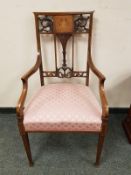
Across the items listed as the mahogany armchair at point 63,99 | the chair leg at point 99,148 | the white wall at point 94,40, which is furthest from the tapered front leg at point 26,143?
the white wall at point 94,40

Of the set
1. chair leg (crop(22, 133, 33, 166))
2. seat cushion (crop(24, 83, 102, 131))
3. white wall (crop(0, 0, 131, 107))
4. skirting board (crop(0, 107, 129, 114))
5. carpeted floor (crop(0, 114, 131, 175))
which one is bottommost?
carpeted floor (crop(0, 114, 131, 175))

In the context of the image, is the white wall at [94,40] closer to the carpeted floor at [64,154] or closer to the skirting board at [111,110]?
the skirting board at [111,110]

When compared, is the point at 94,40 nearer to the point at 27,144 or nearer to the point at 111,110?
the point at 111,110

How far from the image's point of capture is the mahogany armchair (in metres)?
1.14

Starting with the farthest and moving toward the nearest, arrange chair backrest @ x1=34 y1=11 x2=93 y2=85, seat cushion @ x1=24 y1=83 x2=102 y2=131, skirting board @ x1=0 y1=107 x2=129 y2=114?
skirting board @ x1=0 y1=107 x2=129 y2=114 < chair backrest @ x1=34 y1=11 x2=93 y2=85 < seat cushion @ x1=24 y1=83 x2=102 y2=131

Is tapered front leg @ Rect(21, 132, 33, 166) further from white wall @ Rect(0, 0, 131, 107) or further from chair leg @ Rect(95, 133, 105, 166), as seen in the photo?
white wall @ Rect(0, 0, 131, 107)

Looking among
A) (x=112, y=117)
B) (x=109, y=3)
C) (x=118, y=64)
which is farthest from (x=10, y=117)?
(x=109, y=3)

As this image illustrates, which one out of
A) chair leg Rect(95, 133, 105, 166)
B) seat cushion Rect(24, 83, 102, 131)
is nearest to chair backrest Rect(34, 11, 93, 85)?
seat cushion Rect(24, 83, 102, 131)

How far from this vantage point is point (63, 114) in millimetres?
1155

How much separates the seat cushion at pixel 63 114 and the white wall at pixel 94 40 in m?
→ 0.48

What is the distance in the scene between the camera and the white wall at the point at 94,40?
4.51ft

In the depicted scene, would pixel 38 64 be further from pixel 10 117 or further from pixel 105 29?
pixel 10 117

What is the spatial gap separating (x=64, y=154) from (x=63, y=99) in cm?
48

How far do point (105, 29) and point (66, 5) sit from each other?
0.34m
